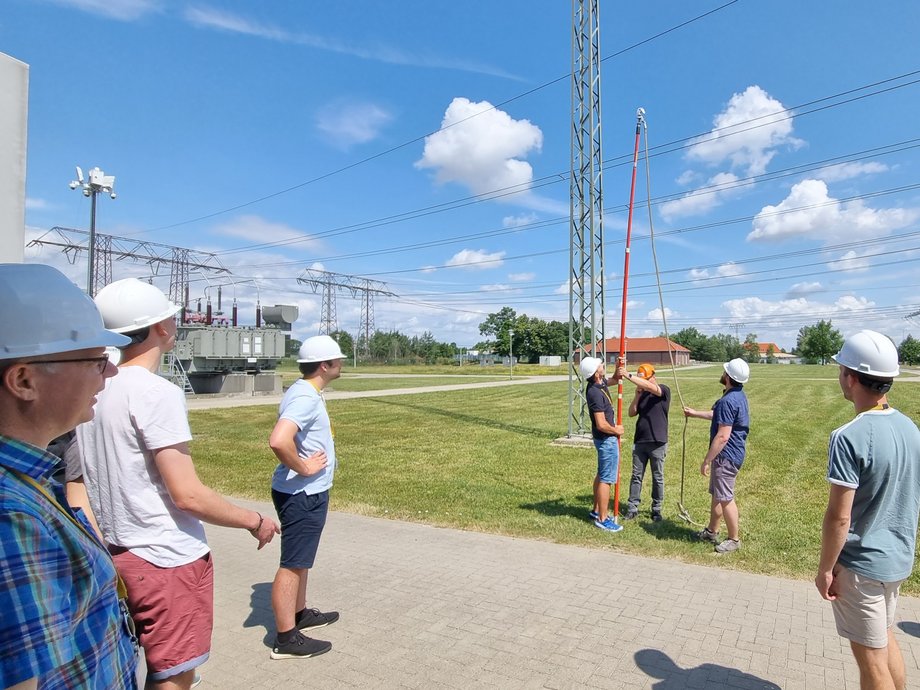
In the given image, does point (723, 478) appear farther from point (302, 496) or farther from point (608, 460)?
point (302, 496)

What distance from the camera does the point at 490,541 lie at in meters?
6.33

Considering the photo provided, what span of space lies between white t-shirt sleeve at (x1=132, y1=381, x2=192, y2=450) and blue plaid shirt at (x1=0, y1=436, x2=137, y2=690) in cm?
88

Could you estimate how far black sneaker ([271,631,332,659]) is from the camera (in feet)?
12.4

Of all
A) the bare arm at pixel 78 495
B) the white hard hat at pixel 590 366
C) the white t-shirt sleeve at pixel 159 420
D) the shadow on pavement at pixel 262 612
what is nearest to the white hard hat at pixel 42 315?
the white t-shirt sleeve at pixel 159 420

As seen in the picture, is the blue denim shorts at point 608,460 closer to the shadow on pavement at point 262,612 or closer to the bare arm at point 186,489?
the shadow on pavement at point 262,612

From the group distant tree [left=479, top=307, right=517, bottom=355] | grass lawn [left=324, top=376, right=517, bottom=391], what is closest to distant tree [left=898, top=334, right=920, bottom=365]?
distant tree [left=479, top=307, right=517, bottom=355]

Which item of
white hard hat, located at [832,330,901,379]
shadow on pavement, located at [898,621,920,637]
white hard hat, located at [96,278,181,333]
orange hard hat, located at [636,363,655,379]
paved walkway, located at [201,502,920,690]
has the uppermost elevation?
white hard hat, located at [96,278,181,333]

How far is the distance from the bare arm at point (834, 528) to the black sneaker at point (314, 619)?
10.3 ft

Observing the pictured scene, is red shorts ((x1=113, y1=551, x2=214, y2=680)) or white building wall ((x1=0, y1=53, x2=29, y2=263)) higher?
white building wall ((x1=0, y1=53, x2=29, y2=263))

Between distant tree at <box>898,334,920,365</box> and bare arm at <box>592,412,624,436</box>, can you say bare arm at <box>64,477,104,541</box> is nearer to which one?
bare arm at <box>592,412,624,436</box>

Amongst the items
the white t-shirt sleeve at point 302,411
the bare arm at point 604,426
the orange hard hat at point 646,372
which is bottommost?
the bare arm at point 604,426

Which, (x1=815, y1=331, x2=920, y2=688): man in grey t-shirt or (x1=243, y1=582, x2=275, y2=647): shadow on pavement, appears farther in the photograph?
(x1=243, y1=582, x2=275, y2=647): shadow on pavement

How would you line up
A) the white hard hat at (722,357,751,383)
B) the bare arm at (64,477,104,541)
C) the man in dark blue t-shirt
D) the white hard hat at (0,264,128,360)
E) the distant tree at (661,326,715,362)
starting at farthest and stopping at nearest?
1. the distant tree at (661,326,715,362)
2. the white hard hat at (722,357,751,383)
3. the man in dark blue t-shirt
4. the bare arm at (64,477,104,541)
5. the white hard hat at (0,264,128,360)

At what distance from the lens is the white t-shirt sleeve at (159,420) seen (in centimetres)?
228
